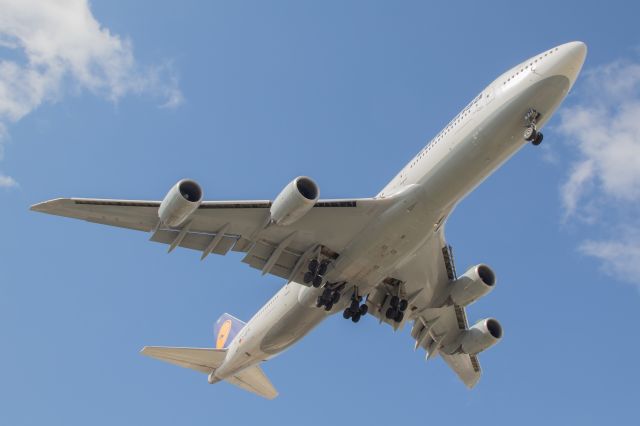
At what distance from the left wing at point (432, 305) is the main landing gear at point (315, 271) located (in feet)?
9.61

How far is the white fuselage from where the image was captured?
83.7ft

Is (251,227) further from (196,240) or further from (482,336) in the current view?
(482,336)

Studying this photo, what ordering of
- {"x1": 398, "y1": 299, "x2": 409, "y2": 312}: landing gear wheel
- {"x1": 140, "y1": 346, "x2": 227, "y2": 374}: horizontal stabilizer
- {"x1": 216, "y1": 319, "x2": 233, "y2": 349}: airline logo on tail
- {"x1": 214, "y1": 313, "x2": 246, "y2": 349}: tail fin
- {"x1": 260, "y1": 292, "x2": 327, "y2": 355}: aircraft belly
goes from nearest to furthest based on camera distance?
{"x1": 260, "y1": 292, "x2": 327, "y2": 355}: aircraft belly
{"x1": 398, "y1": 299, "x2": 409, "y2": 312}: landing gear wheel
{"x1": 140, "y1": 346, "x2": 227, "y2": 374}: horizontal stabilizer
{"x1": 214, "y1": 313, "x2": 246, "y2": 349}: tail fin
{"x1": 216, "y1": 319, "x2": 233, "y2": 349}: airline logo on tail

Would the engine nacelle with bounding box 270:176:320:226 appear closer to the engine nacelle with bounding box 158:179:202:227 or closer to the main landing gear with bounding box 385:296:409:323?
the engine nacelle with bounding box 158:179:202:227

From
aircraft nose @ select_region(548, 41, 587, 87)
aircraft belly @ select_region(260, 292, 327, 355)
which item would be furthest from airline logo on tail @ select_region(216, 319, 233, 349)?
aircraft nose @ select_region(548, 41, 587, 87)

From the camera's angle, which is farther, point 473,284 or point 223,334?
point 223,334

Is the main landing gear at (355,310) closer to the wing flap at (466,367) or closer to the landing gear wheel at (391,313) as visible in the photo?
the landing gear wheel at (391,313)

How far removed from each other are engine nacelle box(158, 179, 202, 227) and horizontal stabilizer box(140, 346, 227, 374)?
34.0 ft

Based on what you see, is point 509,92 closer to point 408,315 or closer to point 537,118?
point 537,118

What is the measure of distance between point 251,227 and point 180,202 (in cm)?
344

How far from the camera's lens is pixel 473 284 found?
30969mm

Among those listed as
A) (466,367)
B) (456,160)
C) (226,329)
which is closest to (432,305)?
(466,367)

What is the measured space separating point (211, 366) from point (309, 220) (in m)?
10.3

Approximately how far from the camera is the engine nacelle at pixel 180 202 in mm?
24797
